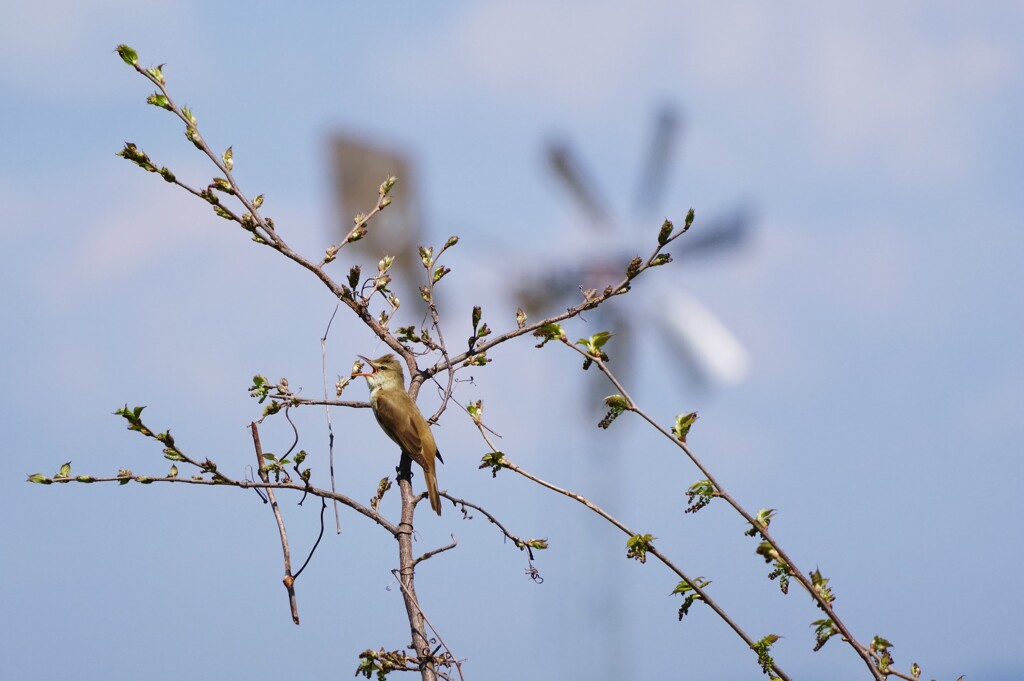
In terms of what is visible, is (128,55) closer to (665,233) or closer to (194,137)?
(194,137)

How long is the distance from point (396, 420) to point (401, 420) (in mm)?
117

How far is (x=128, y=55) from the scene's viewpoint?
15.1 ft

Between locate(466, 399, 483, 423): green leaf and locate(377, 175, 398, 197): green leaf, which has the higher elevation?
locate(377, 175, 398, 197): green leaf

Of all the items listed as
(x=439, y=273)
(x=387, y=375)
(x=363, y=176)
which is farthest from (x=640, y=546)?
(x=363, y=176)

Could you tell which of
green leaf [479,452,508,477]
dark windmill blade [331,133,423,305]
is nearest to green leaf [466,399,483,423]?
green leaf [479,452,508,477]

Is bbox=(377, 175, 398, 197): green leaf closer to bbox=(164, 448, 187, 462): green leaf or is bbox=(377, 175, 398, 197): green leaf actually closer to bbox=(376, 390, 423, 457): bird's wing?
bbox=(376, 390, 423, 457): bird's wing

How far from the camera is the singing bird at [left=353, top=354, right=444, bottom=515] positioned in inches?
260

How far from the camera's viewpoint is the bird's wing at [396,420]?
6.60m

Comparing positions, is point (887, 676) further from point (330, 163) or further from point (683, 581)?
point (330, 163)

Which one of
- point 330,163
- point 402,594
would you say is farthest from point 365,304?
point 330,163

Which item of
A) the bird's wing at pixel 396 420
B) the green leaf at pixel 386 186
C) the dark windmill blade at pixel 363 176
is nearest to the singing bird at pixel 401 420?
the bird's wing at pixel 396 420

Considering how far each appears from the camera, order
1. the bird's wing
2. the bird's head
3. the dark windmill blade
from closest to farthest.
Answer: the bird's wing < the bird's head < the dark windmill blade

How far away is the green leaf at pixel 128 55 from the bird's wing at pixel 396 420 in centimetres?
239

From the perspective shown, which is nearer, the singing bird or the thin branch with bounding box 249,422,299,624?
the thin branch with bounding box 249,422,299,624
